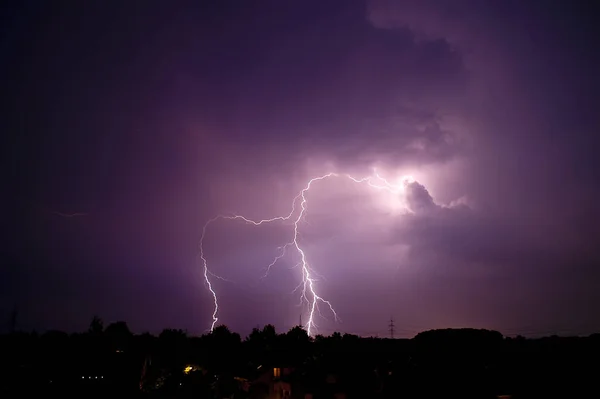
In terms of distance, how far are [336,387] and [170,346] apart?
1124 inches

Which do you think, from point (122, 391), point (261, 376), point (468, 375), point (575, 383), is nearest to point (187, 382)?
point (122, 391)

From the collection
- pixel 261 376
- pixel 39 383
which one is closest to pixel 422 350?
pixel 261 376

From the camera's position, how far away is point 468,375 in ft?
68.3

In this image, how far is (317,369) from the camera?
89.0 feet

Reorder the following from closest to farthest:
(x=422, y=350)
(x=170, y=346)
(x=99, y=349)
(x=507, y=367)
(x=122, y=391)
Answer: (x=507, y=367) → (x=422, y=350) → (x=122, y=391) → (x=99, y=349) → (x=170, y=346)


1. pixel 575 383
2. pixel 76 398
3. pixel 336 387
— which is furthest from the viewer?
pixel 76 398

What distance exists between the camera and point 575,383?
63.5ft

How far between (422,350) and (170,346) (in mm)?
33013

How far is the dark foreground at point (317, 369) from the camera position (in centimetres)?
2031

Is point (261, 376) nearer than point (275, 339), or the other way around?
point (261, 376)

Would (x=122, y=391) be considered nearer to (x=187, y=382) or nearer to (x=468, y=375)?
(x=187, y=382)

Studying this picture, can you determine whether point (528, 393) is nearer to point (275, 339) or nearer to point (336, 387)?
point (336, 387)

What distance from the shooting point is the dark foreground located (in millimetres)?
20312

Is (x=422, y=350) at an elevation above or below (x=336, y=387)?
above
